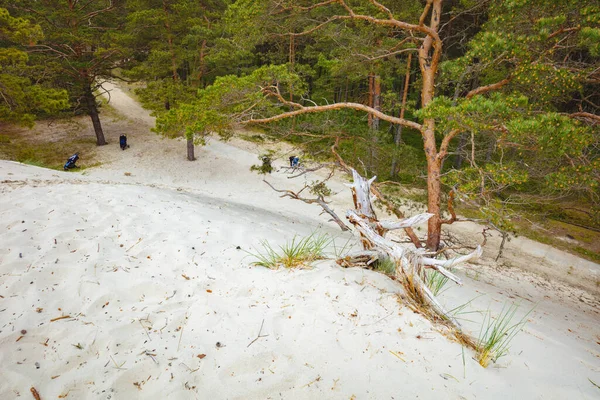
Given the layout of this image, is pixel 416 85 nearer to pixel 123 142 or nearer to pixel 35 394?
pixel 35 394

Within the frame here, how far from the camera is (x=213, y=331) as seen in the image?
8.01ft

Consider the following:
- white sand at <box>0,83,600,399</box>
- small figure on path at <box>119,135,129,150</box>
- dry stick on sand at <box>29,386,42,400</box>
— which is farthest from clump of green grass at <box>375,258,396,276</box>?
small figure on path at <box>119,135,129,150</box>

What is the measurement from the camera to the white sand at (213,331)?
1.99m

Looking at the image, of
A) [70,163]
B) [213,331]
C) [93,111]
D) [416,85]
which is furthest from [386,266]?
[93,111]

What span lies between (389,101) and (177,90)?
31.6ft

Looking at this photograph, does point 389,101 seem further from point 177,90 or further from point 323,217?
point 177,90

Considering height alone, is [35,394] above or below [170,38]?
below


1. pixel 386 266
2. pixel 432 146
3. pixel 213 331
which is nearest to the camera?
pixel 213 331

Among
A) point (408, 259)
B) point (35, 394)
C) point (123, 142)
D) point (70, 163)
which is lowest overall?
point (70, 163)

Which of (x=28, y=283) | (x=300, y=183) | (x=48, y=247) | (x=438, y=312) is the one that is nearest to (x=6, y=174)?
(x=48, y=247)

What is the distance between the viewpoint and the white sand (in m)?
1.99

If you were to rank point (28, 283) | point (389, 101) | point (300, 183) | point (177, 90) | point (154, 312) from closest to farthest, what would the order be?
point (154, 312) < point (28, 283) < point (389, 101) < point (177, 90) < point (300, 183)

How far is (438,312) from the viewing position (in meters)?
2.64

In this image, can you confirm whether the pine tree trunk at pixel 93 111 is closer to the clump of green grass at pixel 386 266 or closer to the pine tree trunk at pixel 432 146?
the pine tree trunk at pixel 432 146
